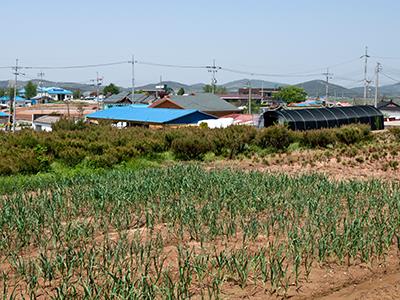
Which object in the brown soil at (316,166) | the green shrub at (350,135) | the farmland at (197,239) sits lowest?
the brown soil at (316,166)

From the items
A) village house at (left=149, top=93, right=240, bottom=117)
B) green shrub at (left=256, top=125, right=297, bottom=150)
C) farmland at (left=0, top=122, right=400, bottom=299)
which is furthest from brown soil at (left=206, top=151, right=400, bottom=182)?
village house at (left=149, top=93, right=240, bottom=117)

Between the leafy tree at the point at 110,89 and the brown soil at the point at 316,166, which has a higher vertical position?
the leafy tree at the point at 110,89

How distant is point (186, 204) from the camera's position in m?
8.97

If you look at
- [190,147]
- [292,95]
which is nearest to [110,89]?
[292,95]

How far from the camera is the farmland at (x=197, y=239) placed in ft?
19.1

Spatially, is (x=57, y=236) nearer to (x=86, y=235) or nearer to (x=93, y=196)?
(x=86, y=235)

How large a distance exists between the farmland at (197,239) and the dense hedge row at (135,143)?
19.6ft

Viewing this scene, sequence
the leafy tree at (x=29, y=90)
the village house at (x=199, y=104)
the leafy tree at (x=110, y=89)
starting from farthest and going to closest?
the leafy tree at (x=29, y=90) → the leafy tree at (x=110, y=89) → the village house at (x=199, y=104)

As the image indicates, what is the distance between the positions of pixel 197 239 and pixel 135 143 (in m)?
11.6

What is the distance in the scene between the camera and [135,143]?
18828mm

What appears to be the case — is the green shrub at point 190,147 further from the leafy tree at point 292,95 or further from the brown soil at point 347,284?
the leafy tree at point 292,95

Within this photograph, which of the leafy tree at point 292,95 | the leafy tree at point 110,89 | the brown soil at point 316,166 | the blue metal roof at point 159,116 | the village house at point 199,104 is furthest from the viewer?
the leafy tree at point 110,89

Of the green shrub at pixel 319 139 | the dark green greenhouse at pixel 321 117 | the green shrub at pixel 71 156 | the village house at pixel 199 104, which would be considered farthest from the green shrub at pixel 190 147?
the village house at pixel 199 104

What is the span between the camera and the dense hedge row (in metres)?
16.8
